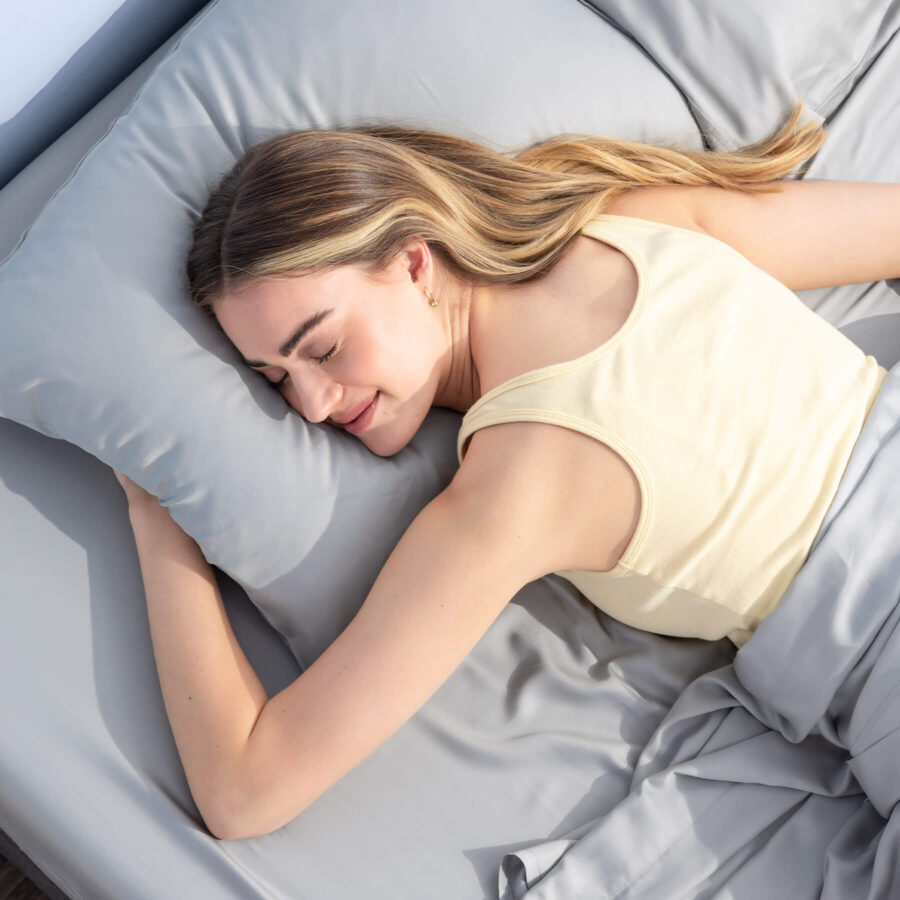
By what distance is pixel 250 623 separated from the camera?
125 cm

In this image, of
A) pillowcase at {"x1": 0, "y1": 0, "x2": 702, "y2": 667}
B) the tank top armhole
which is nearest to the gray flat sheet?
the tank top armhole

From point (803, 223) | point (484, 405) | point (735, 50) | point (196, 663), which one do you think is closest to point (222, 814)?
point (196, 663)

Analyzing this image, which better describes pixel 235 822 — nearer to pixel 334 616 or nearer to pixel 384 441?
pixel 334 616

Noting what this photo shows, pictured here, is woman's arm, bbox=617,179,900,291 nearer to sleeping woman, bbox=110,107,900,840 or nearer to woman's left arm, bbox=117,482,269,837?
sleeping woman, bbox=110,107,900,840

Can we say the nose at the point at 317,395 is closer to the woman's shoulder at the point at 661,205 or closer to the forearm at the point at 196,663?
the forearm at the point at 196,663

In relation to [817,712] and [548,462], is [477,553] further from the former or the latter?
[817,712]

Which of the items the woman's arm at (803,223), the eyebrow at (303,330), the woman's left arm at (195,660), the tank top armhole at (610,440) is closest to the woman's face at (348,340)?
the eyebrow at (303,330)

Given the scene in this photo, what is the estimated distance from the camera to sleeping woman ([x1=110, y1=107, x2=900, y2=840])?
3.32 feet

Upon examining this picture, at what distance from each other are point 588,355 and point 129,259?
0.57 metres

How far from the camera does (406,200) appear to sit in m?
1.12

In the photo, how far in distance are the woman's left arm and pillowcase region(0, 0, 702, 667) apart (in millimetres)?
52

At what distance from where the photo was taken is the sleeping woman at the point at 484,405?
1.01 metres

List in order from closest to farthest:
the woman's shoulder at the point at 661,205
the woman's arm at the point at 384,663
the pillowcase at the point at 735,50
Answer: the woman's arm at the point at 384,663, the woman's shoulder at the point at 661,205, the pillowcase at the point at 735,50

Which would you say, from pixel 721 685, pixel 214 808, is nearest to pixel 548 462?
pixel 721 685
